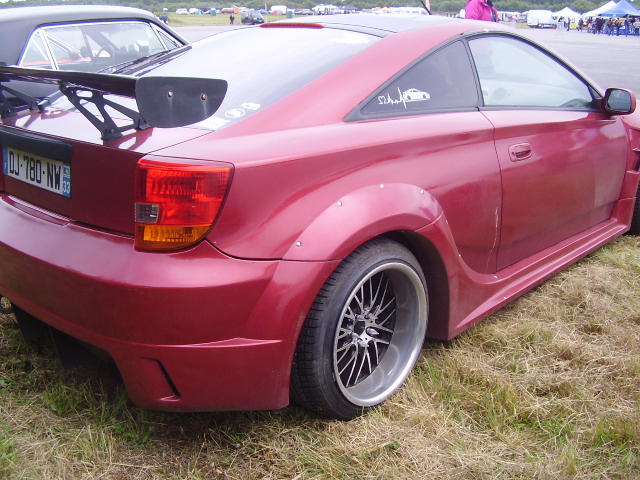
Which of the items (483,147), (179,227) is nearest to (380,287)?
(483,147)

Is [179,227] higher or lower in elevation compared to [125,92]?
lower

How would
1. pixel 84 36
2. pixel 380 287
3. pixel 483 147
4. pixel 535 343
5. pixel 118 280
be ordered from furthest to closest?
1. pixel 84 36
2. pixel 535 343
3. pixel 483 147
4. pixel 380 287
5. pixel 118 280

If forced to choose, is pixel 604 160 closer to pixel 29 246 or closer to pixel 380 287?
pixel 380 287

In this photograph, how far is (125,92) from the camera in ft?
5.61

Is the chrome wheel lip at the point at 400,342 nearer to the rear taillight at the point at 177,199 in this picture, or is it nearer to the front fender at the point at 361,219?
the front fender at the point at 361,219

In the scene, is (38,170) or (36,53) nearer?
(38,170)

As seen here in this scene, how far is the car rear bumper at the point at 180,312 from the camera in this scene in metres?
1.70

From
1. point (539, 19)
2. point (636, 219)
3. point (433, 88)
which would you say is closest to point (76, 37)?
point (433, 88)

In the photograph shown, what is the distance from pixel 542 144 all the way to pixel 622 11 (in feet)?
177

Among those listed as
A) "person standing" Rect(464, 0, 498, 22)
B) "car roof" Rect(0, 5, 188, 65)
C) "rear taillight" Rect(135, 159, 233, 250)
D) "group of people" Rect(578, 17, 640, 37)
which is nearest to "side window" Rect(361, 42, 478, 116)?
"rear taillight" Rect(135, 159, 233, 250)

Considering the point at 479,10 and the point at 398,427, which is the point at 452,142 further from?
the point at 479,10

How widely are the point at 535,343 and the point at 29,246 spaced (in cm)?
202

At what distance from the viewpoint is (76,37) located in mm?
4930

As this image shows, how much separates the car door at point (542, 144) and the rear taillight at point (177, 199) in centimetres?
132
